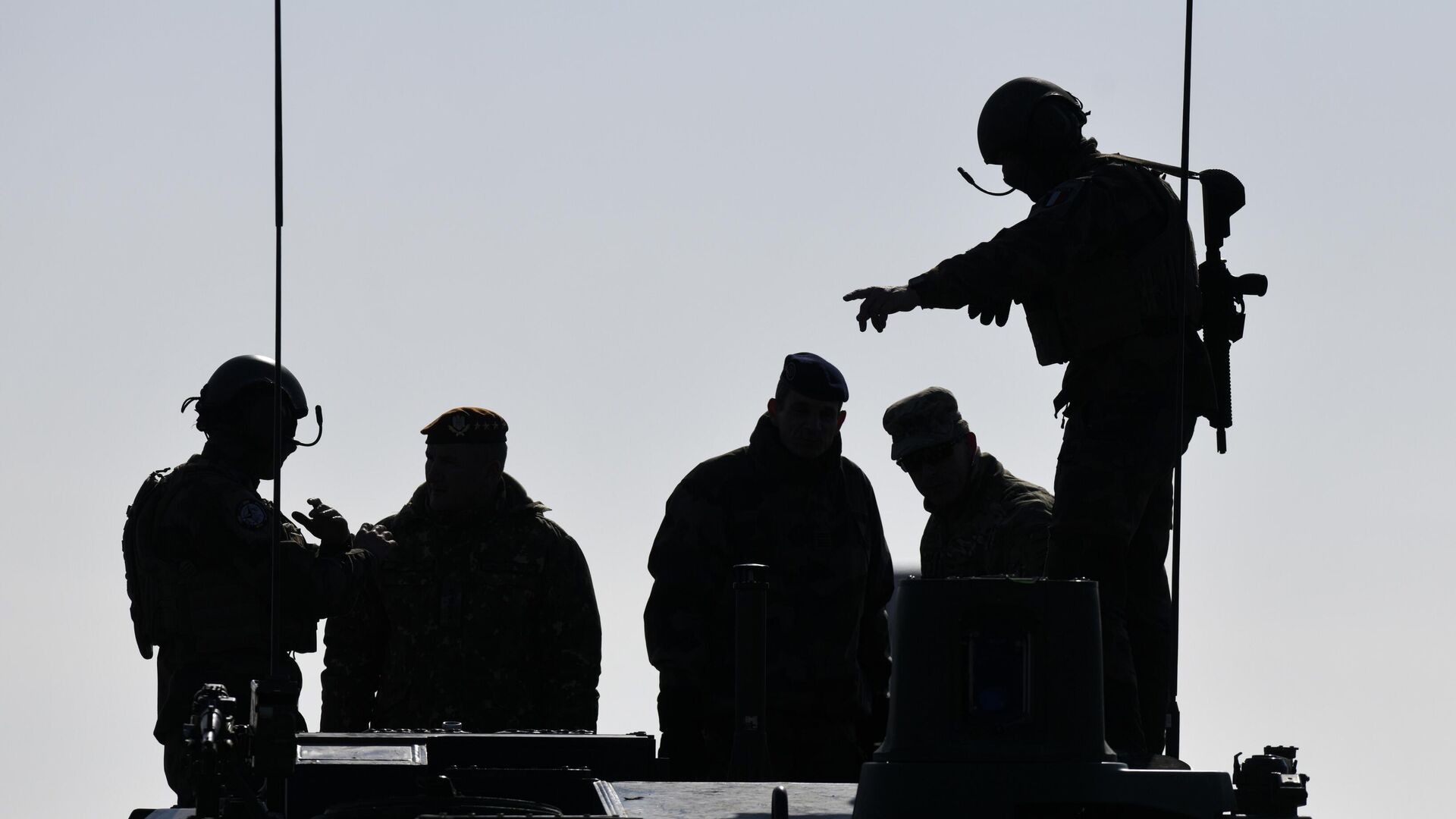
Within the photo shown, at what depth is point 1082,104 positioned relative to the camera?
800 cm

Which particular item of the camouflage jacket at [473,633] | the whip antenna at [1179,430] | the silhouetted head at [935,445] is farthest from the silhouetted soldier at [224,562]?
the whip antenna at [1179,430]

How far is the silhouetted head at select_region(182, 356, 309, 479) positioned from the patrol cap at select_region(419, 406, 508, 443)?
909 mm

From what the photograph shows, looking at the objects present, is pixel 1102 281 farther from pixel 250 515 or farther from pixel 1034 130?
pixel 250 515

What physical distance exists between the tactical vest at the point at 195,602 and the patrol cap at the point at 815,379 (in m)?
2.23

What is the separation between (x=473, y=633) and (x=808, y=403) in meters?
1.95

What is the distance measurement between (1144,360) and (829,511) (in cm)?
286

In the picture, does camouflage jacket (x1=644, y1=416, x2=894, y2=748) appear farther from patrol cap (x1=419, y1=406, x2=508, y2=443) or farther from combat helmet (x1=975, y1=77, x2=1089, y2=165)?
combat helmet (x1=975, y1=77, x2=1089, y2=165)

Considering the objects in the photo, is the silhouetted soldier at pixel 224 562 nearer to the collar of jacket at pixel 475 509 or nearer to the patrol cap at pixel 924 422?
the collar of jacket at pixel 475 509

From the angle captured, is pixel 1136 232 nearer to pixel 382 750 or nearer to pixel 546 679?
pixel 382 750

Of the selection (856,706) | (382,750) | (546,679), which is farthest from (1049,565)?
(546,679)

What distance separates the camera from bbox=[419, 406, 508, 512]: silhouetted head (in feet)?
36.3

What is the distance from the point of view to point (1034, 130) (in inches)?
308

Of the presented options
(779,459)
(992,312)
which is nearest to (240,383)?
(779,459)

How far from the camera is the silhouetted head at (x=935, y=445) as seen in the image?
10.5 metres
